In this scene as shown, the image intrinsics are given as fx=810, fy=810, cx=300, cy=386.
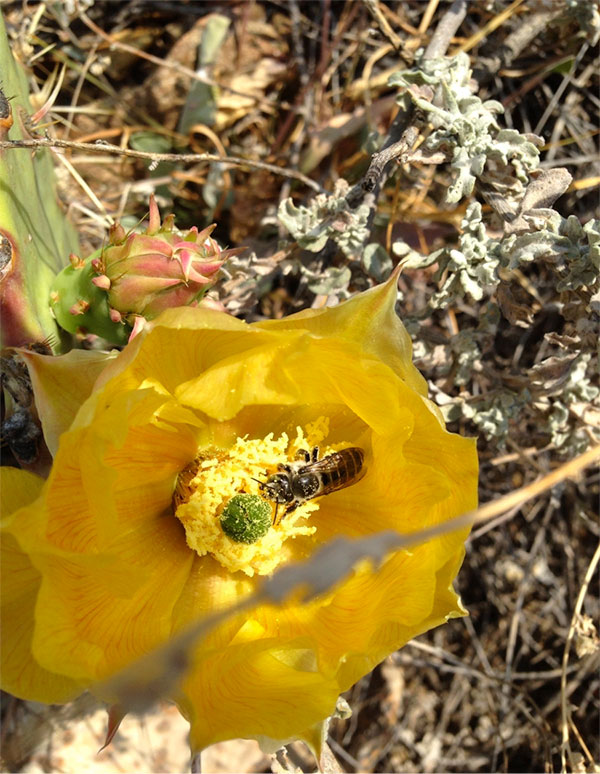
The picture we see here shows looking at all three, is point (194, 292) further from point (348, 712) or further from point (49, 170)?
point (348, 712)

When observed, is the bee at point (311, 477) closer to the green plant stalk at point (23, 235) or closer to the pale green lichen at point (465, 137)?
the green plant stalk at point (23, 235)

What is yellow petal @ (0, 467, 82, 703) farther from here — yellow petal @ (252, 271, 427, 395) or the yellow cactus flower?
yellow petal @ (252, 271, 427, 395)

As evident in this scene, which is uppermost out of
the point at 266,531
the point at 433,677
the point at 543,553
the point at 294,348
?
the point at 294,348

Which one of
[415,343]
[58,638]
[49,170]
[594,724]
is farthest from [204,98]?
[594,724]

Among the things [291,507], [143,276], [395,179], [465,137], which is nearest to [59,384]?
[143,276]

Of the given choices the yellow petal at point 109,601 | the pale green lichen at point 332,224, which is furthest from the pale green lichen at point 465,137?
the yellow petal at point 109,601
